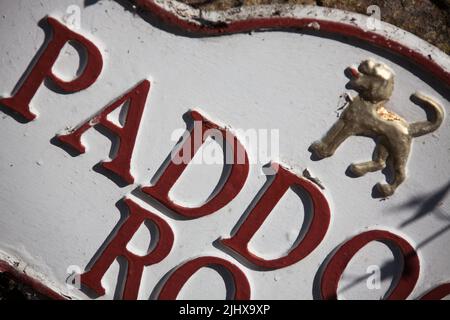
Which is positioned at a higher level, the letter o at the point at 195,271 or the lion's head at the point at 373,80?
the lion's head at the point at 373,80

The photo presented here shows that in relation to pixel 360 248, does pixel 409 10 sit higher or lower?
higher

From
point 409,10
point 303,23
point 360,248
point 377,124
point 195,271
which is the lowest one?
point 195,271

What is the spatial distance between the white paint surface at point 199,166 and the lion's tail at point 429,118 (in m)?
0.03

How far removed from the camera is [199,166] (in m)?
1.79

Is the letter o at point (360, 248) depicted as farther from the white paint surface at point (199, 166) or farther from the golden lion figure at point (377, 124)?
the golden lion figure at point (377, 124)

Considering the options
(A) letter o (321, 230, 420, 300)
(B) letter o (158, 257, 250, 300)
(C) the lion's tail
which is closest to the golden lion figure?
(C) the lion's tail

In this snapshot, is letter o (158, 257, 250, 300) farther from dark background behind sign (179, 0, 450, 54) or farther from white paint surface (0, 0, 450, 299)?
dark background behind sign (179, 0, 450, 54)

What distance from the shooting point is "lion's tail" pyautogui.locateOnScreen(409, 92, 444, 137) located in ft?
5.61

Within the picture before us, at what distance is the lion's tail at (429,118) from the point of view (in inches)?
67.3

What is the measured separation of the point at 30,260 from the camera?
6.11ft

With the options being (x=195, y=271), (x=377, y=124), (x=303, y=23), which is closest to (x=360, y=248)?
(x=377, y=124)

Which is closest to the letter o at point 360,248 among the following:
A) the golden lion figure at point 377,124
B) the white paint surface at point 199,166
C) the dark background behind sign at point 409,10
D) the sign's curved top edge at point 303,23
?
the white paint surface at point 199,166

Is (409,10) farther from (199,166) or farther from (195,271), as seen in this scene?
(195,271)

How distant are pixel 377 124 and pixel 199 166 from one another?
1.89ft
